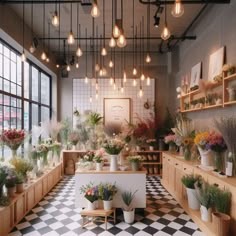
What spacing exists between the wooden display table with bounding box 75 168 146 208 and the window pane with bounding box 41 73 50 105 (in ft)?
13.4

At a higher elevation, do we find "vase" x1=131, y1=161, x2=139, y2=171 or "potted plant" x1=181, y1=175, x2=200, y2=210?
"vase" x1=131, y1=161, x2=139, y2=171

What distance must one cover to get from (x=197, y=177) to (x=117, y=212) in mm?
1531

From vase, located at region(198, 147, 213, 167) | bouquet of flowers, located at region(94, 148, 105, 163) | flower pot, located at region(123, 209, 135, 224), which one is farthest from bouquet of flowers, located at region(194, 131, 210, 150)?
bouquet of flowers, located at region(94, 148, 105, 163)

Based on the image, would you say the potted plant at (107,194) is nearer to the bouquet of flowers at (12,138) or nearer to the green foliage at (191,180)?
the green foliage at (191,180)

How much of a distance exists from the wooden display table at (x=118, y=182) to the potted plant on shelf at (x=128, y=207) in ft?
0.22

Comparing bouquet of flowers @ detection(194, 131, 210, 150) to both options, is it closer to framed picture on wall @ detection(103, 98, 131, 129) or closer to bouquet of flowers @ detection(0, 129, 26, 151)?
bouquet of flowers @ detection(0, 129, 26, 151)

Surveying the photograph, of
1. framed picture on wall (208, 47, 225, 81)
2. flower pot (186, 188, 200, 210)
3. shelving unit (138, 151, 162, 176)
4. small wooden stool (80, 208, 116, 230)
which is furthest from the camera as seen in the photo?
shelving unit (138, 151, 162, 176)

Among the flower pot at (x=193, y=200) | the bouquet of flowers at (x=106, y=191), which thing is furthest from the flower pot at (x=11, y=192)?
the flower pot at (x=193, y=200)

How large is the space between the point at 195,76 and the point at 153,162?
2958mm

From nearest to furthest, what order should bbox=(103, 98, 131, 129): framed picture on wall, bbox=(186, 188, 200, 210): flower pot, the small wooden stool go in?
1. the small wooden stool
2. bbox=(186, 188, 200, 210): flower pot
3. bbox=(103, 98, 131, 129): framed picture on wall

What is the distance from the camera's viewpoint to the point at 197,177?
371 cm

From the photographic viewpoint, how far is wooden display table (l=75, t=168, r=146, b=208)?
3.70 metres

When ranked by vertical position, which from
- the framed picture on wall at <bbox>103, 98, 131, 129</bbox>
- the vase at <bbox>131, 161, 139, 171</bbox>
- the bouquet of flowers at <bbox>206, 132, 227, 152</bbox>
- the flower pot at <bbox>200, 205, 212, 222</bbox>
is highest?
the framed picture on wall at <bbox>103, 98, 131, 129</bbox>

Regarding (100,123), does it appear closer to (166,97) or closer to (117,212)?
(166,97)
